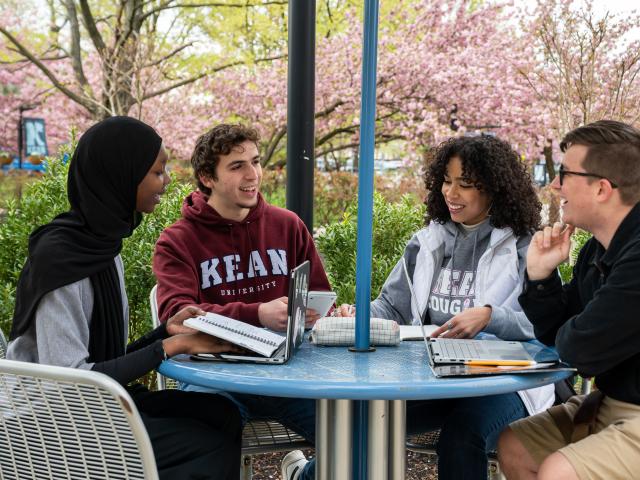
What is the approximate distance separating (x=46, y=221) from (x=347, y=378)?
113 inches

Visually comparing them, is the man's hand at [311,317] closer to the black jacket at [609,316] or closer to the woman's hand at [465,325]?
the woman's hand at [465,325]

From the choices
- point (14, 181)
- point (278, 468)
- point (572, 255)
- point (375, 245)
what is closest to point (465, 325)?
→ point (278, 468)

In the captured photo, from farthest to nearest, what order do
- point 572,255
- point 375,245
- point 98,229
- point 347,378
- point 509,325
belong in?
point 572,255 < point 375,245 < point 509,325 < point 98,229 < point 347,378

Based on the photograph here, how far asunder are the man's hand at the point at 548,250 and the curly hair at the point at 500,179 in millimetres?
465

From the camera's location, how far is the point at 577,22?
8133 mm

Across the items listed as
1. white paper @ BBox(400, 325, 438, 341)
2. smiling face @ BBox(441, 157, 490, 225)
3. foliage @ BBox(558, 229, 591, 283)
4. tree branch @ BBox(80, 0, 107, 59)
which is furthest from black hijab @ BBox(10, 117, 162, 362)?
tree branch @ BBox(80, 0, 107, 59)

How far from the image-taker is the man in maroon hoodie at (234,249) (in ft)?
9.18

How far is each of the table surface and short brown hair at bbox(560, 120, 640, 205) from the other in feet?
1.85

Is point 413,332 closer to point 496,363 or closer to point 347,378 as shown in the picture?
point 496,363

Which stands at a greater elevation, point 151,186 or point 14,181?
point 151,186

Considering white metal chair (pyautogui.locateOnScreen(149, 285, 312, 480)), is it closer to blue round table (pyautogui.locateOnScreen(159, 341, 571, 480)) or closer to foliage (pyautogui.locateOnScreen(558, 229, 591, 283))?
blue round table (pyautogui.locateOnScreen(159, 341, 571, 480))

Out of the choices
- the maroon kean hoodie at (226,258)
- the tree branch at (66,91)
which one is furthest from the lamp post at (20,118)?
the maroon kean hoodie at (226,258)

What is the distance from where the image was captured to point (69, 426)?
180 cm

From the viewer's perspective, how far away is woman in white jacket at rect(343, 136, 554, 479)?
2.57 meters
